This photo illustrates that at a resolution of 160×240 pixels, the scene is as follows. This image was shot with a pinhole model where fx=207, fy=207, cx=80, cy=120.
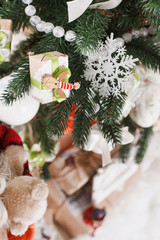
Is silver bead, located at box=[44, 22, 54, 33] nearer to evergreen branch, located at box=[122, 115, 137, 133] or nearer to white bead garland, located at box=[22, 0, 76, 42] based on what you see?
white bead garland, located at box=[22, 0, 76, 42]

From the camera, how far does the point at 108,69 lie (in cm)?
41

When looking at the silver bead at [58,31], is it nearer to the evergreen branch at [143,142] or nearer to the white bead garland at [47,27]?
the white bead garland at [47,27]

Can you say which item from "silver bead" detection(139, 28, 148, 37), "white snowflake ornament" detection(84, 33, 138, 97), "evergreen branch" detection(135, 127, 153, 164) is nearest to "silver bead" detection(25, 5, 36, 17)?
"white snowflake ornament" detection(84, 33, 138, 97)

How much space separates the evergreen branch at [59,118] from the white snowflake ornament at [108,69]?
68 mm

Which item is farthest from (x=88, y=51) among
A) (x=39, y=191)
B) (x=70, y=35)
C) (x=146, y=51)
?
(x=39, y=191)

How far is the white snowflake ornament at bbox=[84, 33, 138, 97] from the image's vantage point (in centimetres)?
39

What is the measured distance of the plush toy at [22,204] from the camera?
1.46 feet

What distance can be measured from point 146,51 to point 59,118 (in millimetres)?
246

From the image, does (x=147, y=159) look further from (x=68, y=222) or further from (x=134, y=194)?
(x=68, y=222)

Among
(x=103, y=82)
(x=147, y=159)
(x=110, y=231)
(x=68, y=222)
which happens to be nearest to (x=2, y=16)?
(x=103, y=82)

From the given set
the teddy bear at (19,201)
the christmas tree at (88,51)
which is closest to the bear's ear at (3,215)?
the teddy bear at (19,201)

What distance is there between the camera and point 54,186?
103cm

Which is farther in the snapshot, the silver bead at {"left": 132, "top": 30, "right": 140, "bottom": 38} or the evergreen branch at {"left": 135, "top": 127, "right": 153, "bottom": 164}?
the evergreen branch at {"left": 135, "top": 127, "right": 153, "bottom": 164}

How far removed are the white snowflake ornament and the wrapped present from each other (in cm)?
17
